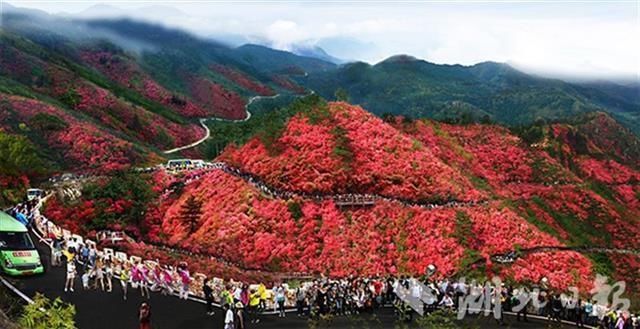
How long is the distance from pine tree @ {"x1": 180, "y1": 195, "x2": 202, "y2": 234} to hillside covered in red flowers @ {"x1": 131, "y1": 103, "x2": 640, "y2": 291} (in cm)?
20

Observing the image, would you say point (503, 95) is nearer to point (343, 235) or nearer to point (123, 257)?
point (343, 235)

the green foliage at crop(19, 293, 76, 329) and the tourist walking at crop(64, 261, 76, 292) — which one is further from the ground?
the green foliage at crop(19, 293, 76, 329)

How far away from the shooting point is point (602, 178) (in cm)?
6662

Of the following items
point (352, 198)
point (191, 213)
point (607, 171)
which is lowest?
point (607, 171)

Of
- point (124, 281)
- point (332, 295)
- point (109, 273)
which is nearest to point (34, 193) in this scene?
point (109, 273)

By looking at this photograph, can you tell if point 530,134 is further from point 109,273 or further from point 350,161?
point 109,273

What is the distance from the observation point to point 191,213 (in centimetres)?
4059

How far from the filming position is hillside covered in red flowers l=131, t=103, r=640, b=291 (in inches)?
1409

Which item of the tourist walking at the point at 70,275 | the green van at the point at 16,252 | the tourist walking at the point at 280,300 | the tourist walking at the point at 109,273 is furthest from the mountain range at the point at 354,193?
the green van at the point at 16,252

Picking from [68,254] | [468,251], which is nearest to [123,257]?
[68,254]

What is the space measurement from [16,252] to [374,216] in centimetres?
2049

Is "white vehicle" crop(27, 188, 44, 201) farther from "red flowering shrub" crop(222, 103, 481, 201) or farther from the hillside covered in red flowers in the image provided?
"red flowering shrub" crop(222, 103, 481, 201)

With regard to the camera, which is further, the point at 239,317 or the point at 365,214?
the point at 365,214

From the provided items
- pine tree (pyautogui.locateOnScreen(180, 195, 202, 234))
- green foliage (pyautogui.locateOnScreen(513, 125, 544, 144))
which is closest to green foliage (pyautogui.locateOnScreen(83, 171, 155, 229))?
pine tree (pyautogui.locateOnScreen(180, 195, 202, 234))
